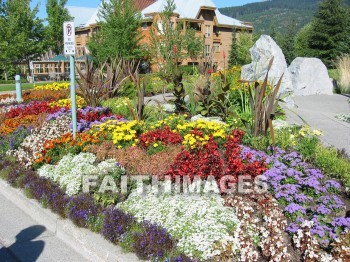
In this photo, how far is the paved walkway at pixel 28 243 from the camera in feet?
13.5

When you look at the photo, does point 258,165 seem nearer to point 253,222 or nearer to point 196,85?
point 253,222

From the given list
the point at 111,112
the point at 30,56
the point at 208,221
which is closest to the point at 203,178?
the point at 208,221

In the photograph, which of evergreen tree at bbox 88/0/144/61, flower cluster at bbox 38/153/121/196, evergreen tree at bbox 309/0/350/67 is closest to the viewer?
flower cluster at bbox 38/153/121/196

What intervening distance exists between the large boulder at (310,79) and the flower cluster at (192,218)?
12.5 meters

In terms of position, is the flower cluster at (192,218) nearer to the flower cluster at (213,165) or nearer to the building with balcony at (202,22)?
the flower cluster at (213,165)

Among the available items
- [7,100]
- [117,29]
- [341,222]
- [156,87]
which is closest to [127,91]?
[7,100]

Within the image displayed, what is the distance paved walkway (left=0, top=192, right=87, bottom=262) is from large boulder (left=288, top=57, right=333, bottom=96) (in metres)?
13.1

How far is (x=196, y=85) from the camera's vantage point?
8586mm

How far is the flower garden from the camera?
3.66m

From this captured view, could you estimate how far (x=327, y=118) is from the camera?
9.39 m

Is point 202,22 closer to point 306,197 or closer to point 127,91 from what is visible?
point 127,91

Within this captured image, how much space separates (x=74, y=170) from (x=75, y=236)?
1.32m

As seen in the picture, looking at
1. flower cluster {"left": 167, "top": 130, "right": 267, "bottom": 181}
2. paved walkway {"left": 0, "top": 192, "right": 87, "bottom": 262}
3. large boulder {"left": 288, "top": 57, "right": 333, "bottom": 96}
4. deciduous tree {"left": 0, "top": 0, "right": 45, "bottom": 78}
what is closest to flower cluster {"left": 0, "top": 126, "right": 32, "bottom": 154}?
paved walkway {"left": 0, "top": 192, "right": 87, "bottom": 262}

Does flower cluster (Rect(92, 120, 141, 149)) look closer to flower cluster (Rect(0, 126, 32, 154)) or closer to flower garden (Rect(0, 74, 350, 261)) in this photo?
flower garden (Rect(0, 74, 350, 261))
